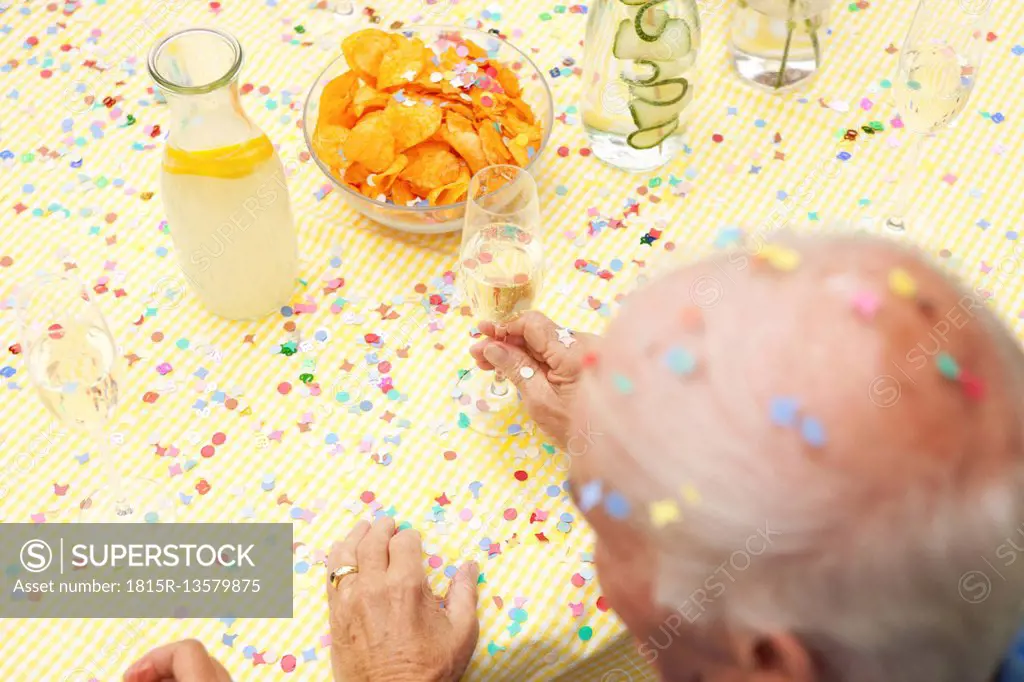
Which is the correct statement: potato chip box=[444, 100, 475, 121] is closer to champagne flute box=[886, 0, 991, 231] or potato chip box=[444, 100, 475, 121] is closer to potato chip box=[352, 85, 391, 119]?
potato chip box=[352, 85, 391, 119]

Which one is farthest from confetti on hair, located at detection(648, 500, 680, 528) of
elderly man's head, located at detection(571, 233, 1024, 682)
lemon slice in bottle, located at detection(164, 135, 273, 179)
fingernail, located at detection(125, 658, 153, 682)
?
lemon slice in bottle, located at detection(164, 135, 273, 179)

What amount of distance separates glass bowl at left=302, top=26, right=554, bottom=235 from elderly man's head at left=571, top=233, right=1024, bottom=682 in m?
0.71

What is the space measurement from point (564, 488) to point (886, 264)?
64 cm

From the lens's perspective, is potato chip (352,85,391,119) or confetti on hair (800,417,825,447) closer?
confetti on hair (800,417,825,447)

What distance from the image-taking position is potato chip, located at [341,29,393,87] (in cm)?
139

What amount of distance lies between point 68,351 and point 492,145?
0.57 metres

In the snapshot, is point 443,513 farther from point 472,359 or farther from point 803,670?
point 803,670

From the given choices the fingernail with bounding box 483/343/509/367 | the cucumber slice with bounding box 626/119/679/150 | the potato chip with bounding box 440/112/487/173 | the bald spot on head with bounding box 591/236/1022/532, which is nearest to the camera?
the bald spot on head with bounding box 591/236/1022/532

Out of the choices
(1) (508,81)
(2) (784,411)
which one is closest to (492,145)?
(1) (508,81)

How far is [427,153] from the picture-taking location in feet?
4.38

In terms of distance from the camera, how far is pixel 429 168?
1.33 m

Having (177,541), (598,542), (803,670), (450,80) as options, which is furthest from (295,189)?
(803,670)

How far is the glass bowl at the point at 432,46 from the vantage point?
133 cm

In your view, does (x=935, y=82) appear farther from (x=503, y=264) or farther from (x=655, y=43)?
(x=503, y=264)
